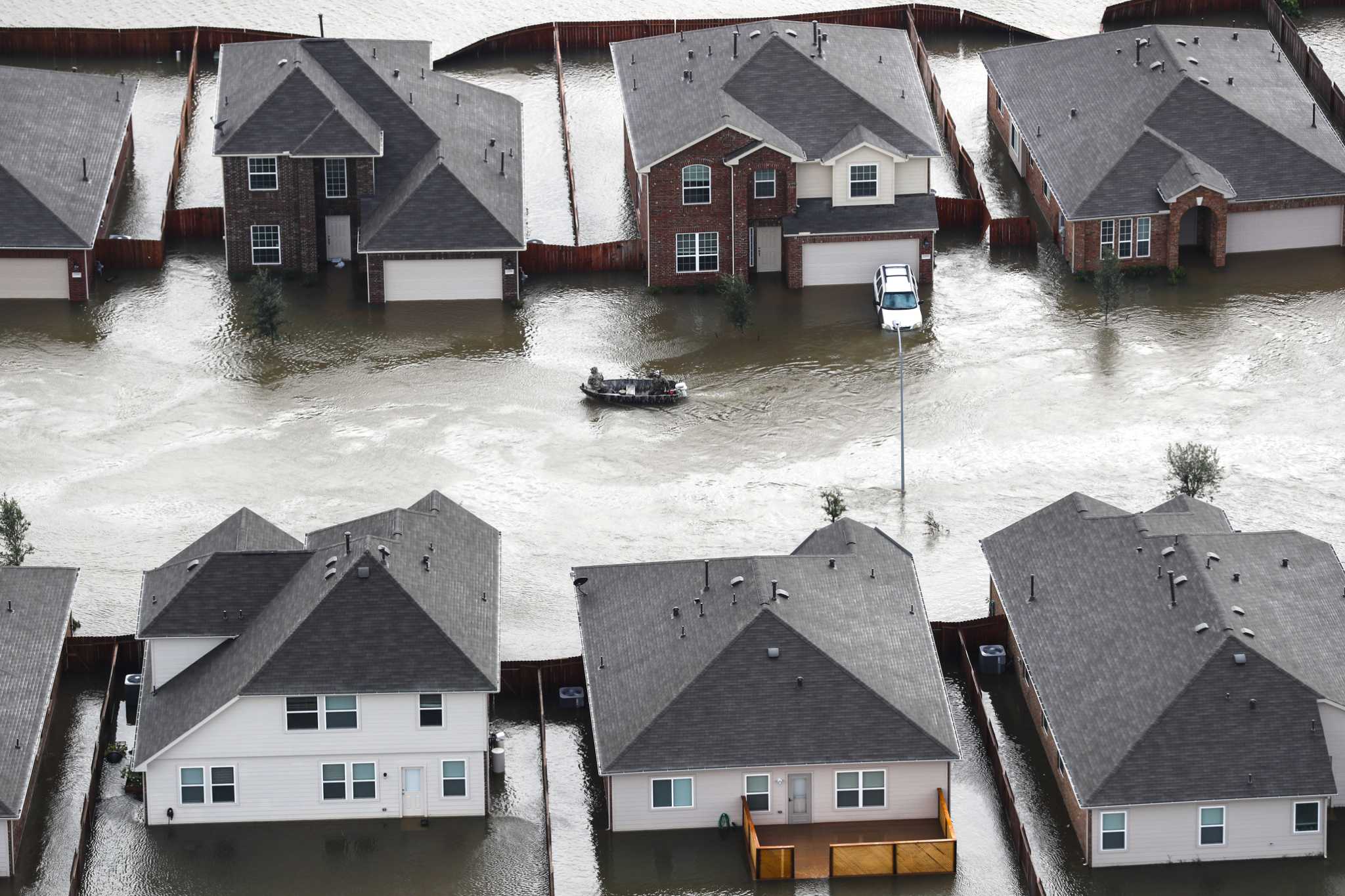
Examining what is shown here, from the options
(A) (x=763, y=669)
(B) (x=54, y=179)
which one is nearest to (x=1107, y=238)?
(A) (x=763, y=669)

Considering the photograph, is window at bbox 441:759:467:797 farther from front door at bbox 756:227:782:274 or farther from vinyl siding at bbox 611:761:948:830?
front door at bbox 756:227:782:274

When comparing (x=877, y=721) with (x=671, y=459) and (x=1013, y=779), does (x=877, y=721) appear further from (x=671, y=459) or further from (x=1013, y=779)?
(x=671, y=459)

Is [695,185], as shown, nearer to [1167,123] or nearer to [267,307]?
[267,307]

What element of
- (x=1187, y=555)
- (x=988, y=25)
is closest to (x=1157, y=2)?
(x=988, y=25)

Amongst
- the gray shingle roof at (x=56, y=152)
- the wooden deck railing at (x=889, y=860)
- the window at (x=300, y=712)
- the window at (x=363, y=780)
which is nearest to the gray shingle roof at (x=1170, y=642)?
the wooden deck railing at (x=889, y=860)

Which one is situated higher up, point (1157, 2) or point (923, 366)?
point (1157, 2)

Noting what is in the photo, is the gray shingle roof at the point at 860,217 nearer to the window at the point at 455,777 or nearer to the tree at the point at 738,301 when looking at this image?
the tree at the point at 738,301

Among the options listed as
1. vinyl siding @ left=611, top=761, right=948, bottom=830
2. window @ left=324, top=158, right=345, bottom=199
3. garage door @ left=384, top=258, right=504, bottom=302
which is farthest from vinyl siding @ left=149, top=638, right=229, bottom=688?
window @ left=324, top=158, right=345, bottom=199

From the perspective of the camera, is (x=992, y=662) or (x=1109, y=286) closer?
(x=992, y=662)
